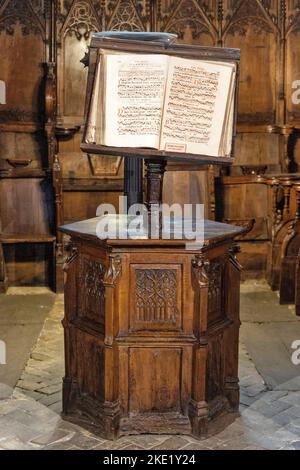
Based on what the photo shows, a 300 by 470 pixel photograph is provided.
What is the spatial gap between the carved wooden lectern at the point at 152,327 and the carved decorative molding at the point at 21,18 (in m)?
3.71

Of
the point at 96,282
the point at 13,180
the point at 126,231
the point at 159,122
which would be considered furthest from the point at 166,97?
the point at 13,180

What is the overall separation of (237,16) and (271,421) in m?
4.41

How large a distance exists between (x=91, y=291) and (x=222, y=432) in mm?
936

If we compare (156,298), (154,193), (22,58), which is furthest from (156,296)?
(22,58)

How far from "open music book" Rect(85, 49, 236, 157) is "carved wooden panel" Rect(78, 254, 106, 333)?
2.07ft

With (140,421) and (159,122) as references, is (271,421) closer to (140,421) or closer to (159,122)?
(140,421)

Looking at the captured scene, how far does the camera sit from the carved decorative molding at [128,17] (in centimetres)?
673

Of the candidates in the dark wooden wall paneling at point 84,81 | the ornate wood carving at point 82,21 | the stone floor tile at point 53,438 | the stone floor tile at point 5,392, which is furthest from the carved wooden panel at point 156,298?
the ornate wood carving at point 82,21

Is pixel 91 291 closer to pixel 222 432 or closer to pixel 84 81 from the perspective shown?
pixel 222 432

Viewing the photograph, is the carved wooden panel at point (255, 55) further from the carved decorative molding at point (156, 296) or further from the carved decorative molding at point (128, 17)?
the carved decorative molding at point (156, 296)

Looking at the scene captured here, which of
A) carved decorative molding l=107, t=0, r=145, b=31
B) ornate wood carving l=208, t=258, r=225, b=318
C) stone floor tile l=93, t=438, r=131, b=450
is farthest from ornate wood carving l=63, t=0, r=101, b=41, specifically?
stone floor tile l=93, t=438, r=131, b=450

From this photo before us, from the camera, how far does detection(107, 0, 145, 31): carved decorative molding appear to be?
22.1ft

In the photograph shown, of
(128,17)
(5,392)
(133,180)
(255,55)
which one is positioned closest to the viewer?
(133,180)

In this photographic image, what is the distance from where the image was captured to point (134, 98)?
317 cm
